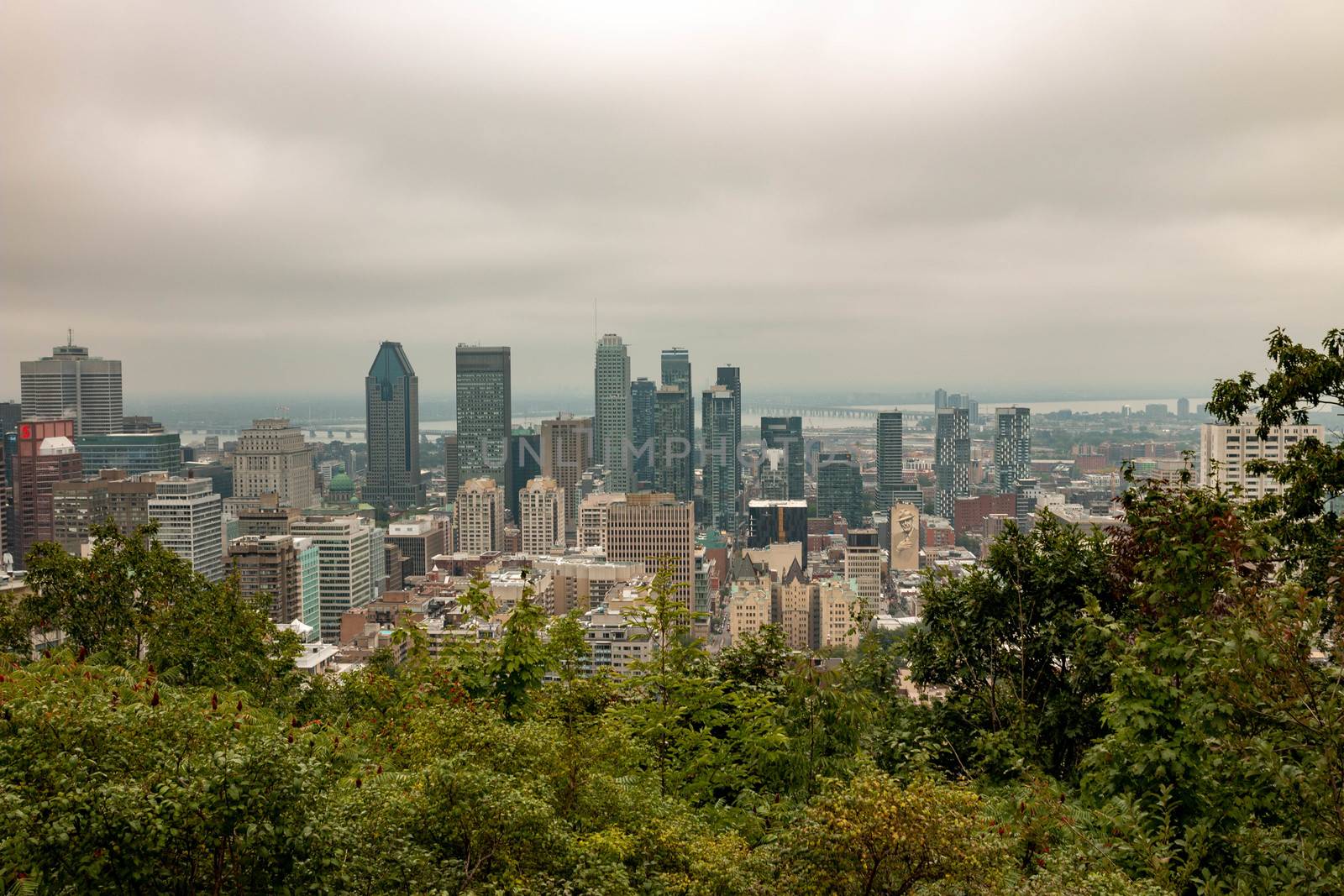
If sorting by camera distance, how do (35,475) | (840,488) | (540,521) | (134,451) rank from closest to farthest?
(35,475), (540,521), (134,451), (840,488)

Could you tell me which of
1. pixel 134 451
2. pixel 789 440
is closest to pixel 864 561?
pixel 789 440

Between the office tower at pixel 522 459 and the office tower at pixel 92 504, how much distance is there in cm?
Result: 3214

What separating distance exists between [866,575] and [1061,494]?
17.5 metres

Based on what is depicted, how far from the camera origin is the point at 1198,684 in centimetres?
383

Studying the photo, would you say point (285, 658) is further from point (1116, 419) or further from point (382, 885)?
point (1116, 419)

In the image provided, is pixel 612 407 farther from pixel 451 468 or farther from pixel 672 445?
pixel 451 468

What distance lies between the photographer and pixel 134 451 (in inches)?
3162

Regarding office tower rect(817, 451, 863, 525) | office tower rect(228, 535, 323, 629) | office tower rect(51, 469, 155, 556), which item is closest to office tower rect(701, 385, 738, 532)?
office tower rect(817, 451, 863, 525)

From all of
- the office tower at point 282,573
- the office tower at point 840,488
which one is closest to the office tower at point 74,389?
the office tower at point 282,573

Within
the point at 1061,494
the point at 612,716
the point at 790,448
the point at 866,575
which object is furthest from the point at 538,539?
the point at 612,716

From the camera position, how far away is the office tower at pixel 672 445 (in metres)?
85.6

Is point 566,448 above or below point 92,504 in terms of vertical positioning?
above

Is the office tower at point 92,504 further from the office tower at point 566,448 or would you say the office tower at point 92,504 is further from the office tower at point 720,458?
the office tower at point 720,458

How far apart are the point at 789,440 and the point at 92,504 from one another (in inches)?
2378
